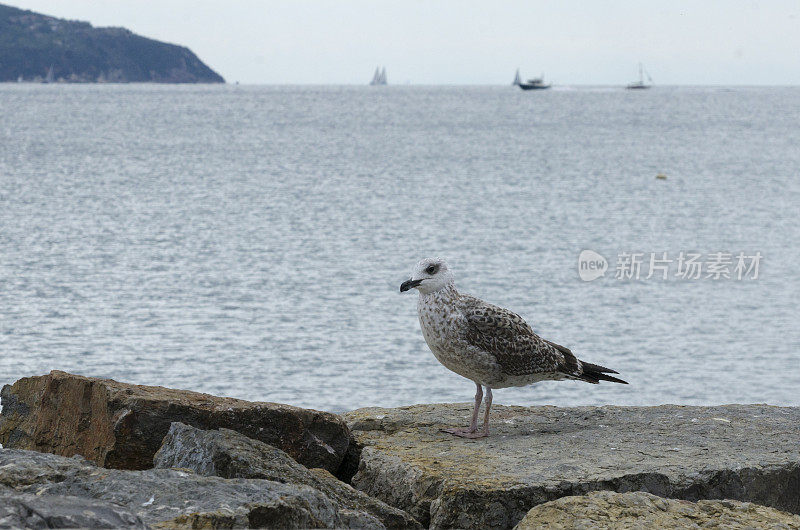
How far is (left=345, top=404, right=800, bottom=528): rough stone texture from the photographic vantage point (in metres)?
5.80

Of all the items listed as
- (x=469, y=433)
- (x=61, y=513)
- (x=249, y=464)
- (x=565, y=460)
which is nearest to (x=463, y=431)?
(x=469, y=433)

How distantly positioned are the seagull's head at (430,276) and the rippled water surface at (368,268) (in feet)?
30.2

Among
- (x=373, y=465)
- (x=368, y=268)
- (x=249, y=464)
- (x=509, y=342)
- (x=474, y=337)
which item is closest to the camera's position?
(x=249, y=464)

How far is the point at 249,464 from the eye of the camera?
5359 mm

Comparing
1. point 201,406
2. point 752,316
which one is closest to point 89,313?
point 752,316

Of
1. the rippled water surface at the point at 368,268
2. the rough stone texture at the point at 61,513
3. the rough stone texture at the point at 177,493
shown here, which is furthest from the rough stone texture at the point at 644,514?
the rippled water surface at the point at 368,268

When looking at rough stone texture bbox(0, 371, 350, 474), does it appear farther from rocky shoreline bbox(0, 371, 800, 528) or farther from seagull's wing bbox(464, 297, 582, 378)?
seagull's wing bbox(464, 297, 582, 378)

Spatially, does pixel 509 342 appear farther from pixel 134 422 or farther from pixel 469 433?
pixel 134 422

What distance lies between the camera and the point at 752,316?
23.1 meters

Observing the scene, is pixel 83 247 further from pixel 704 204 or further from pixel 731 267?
pixel 704 204

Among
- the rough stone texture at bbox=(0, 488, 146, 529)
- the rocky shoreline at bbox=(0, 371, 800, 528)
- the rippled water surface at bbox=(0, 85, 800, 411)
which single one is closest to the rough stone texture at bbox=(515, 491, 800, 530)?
the rocky shoreline at bbox=(0, 371, 800, 528)

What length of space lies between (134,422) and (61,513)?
8.08 feet

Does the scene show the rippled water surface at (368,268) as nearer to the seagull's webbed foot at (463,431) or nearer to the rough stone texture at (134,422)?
the seagull's webbed foot at (463,431)

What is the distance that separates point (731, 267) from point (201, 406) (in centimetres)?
2650
